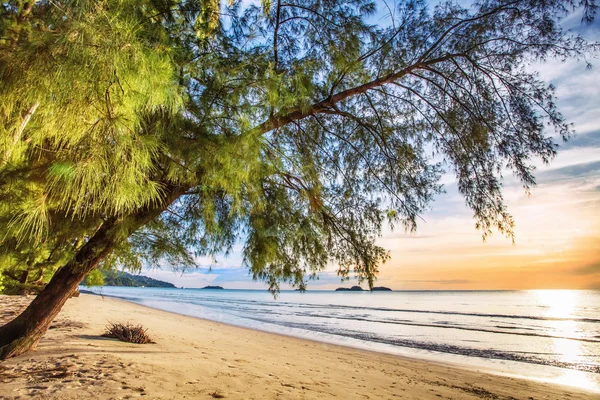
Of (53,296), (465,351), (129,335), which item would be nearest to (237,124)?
(53,296)

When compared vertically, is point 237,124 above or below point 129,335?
above

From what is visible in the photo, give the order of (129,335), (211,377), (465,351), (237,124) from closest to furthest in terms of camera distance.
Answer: (237,124) < (211,377) < (129,335) < (465,351)

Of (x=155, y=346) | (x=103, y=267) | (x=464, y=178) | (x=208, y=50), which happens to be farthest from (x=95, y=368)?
(x=464, y=178)

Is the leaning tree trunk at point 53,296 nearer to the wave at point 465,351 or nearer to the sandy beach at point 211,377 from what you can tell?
the sandy beach at point 211,377

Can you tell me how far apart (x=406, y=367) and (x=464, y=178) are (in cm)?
574

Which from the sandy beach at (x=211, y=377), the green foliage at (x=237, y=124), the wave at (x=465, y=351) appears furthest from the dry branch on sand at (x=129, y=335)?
the wave at (x=465, y=351)

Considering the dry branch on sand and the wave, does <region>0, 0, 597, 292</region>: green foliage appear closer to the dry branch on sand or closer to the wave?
the dry branch on sand

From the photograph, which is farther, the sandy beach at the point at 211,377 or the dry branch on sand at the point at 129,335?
the dry branch on sand at the point at 129,335

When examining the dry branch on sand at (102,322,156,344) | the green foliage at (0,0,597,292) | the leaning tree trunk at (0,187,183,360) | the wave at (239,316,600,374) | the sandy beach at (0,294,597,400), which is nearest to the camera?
the green foliage at (0,0,597,292)

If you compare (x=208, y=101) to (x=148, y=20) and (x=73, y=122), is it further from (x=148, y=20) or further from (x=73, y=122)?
(x=73, y=122)

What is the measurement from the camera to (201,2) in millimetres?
2494

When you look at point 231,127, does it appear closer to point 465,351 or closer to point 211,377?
point 211,377

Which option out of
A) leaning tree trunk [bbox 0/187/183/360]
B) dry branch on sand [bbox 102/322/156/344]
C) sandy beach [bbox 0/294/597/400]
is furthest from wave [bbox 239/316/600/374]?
leaning tree trunk [bbox 0/187/183/360]

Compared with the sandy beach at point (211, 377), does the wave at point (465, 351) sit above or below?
below
